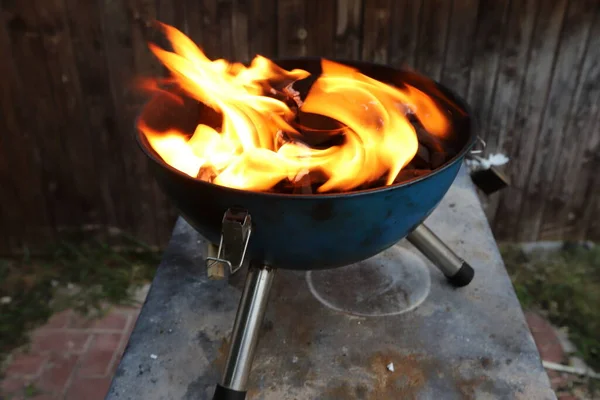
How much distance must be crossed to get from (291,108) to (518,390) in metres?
0.92

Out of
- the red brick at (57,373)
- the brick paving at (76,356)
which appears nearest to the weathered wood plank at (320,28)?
the brick paving at (76,356)

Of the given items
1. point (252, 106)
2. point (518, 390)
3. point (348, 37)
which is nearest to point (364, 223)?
point (252, 106)

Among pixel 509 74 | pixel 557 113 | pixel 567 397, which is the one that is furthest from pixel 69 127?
pixel 567 397

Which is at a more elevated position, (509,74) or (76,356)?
(509,74)

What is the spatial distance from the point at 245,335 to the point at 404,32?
1562mm

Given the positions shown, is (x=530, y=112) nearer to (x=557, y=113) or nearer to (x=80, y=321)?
(x=557, y=113)

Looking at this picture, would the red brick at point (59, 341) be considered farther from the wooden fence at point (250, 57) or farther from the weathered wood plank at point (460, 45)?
the weathered wood plank at point (460, 45)

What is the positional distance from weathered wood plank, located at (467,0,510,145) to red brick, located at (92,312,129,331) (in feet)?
6.04

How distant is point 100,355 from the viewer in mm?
2314

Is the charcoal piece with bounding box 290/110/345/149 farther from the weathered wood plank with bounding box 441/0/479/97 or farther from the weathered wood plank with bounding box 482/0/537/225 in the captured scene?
the weathered wood plank with bounding box 482/0/537/225

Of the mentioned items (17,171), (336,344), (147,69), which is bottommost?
(17,171)

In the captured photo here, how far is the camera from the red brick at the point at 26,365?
2.24 meters

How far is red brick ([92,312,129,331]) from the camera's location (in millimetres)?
2453

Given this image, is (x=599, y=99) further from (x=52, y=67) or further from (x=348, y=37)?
(x=52, y=67)
